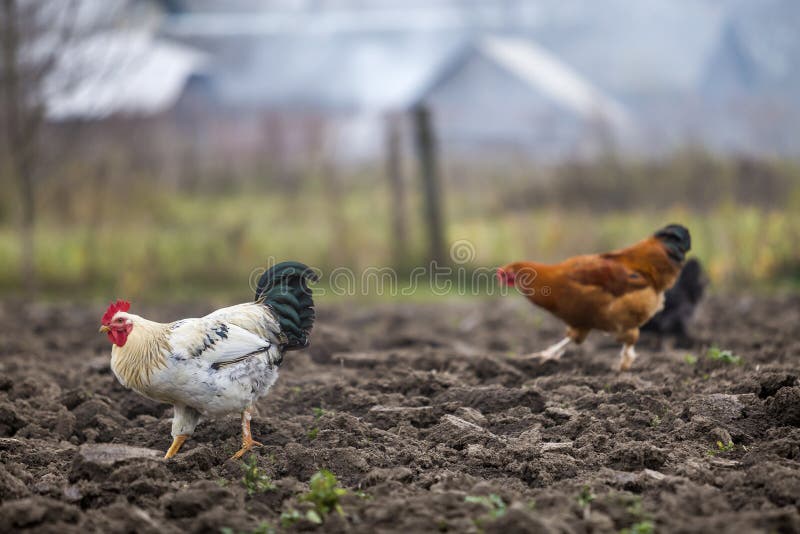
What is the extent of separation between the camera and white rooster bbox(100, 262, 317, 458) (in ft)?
15.3

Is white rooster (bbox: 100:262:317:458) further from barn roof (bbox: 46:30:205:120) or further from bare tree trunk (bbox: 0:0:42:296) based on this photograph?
barn roof (bbox: 46:30:205:120)

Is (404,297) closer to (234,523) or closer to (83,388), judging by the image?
(83,388)

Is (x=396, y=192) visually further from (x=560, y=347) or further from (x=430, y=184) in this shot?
(x=560, y=347)

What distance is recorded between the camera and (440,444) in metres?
4.80

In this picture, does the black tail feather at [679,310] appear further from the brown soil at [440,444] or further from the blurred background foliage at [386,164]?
the blurred background foliage at [386,164]

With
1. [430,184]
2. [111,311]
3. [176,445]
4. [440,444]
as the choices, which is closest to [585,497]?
[440,444]

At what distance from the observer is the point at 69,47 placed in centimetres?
1049

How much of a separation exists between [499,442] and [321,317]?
17.7 ft

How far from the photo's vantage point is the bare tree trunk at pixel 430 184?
1373 centimetres

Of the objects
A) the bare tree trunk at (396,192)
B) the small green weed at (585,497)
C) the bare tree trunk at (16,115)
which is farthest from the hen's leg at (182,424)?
the bare tree trunk at (396,192)

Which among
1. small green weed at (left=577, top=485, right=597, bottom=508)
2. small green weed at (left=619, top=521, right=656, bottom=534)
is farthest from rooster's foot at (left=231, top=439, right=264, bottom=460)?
small green weed at (left=619, top=521, right=656, bottom=534)

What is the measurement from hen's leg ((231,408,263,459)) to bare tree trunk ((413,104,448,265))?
899cm

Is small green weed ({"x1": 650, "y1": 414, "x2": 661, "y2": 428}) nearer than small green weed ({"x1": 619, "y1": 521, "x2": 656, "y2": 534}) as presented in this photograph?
No

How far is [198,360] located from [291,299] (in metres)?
0.74
